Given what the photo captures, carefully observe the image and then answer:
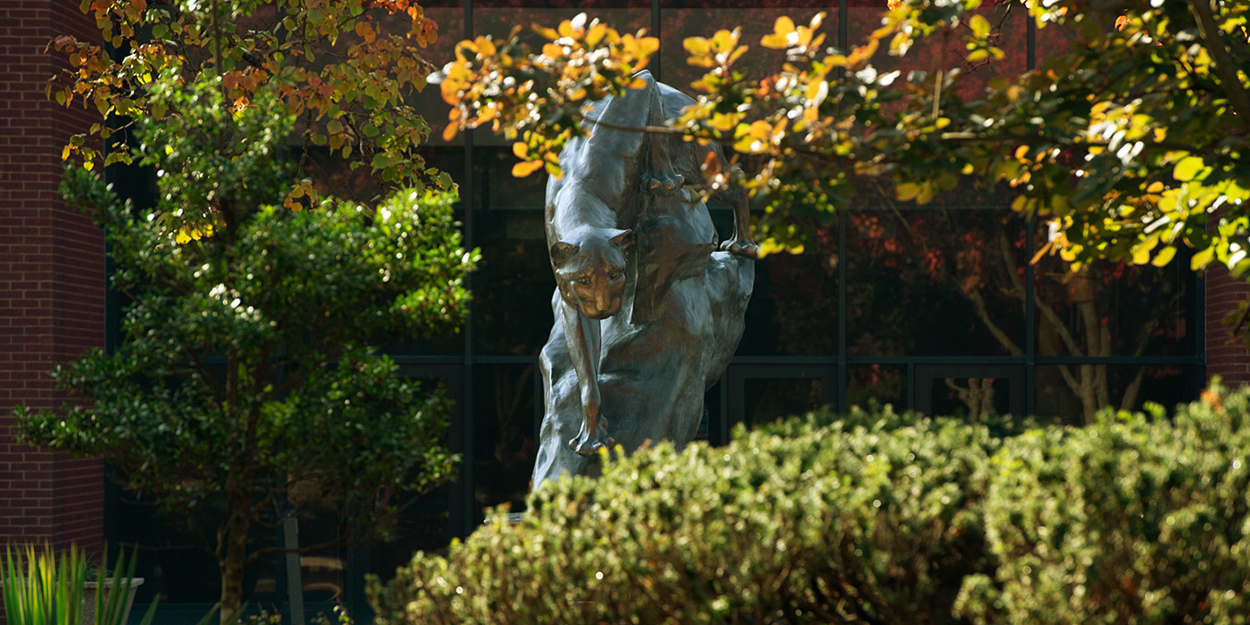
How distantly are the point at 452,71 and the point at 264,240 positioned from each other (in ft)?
4.10

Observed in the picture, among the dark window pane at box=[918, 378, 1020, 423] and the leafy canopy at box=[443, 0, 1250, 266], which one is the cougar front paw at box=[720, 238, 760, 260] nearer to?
the leafy canopy at box=[443, 0, 1250, 266]

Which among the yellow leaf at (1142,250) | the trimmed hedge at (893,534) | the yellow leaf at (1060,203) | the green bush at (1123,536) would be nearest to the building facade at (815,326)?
the yellow leaf at (1142,250)

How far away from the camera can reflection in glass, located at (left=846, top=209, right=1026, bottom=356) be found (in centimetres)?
1179

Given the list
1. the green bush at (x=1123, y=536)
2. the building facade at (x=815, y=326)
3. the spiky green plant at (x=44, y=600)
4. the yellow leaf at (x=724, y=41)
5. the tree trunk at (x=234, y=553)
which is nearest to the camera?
the green bush at (x=1123, y=536)

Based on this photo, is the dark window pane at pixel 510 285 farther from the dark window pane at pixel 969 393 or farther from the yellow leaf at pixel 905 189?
the yellow leaf at pixel 905 189

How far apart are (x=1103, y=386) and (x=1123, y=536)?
10.0 m

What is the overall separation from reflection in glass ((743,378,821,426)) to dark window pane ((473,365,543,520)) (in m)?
1.94

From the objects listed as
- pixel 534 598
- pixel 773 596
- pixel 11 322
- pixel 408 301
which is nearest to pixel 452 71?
pixel 408 301

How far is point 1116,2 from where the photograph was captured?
3459 millimetres

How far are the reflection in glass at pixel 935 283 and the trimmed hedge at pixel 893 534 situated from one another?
8650 mm

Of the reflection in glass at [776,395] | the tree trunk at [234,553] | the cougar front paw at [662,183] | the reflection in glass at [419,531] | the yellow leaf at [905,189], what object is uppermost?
the cougar front paw at [662,183]

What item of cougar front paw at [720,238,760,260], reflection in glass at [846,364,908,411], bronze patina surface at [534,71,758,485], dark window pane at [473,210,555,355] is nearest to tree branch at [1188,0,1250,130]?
bronze patina surface at [534,71,758,485]

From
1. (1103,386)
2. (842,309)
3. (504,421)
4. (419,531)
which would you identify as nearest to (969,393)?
(1103,386)

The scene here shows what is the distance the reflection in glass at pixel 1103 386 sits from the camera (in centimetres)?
1185
